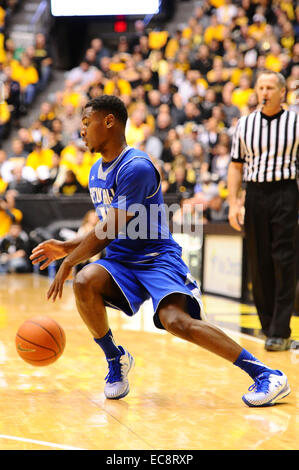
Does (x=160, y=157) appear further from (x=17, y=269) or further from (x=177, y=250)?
(x=177, y=250)

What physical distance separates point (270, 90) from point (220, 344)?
2601 mm

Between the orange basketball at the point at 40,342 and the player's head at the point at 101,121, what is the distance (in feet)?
3.52

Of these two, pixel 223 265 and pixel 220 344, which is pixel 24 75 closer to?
pixel 223 265

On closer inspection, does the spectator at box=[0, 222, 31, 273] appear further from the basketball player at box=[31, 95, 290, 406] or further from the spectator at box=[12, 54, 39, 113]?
the basketball player at box=[31, 95, 290, 406]

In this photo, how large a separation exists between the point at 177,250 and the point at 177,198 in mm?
6875

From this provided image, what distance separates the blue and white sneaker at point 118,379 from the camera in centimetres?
403

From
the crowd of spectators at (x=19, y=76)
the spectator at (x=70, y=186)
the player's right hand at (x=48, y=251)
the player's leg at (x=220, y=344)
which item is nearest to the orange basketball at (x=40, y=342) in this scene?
the player's right hand at (x=48, y=251)

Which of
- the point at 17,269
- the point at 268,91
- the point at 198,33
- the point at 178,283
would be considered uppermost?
the point at 198,33

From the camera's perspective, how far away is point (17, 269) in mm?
12656

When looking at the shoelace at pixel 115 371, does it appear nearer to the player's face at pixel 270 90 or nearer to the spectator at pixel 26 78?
the player's face at pixel 270 90

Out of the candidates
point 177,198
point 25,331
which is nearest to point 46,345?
point 25,331

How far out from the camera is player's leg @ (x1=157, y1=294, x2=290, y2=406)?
12.3 ft

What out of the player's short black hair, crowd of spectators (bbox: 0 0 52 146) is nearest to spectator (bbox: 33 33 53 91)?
crowd of spectators (bbox: 0 0 52 146)

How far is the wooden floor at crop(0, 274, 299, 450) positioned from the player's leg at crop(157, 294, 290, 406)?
3.2 inches
